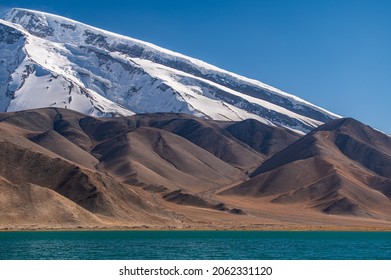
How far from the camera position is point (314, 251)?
382 ft

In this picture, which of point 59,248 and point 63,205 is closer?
point 59,248

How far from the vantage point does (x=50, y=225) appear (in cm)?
18462

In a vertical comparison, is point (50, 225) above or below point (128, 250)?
above

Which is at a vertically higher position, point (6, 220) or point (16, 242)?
point (6, 220)

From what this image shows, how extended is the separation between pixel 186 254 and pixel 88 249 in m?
17.7

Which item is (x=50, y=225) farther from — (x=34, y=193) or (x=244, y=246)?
(x=244, y=246)

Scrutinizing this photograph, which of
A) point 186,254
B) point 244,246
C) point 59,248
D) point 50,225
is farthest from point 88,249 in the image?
point 50,225
